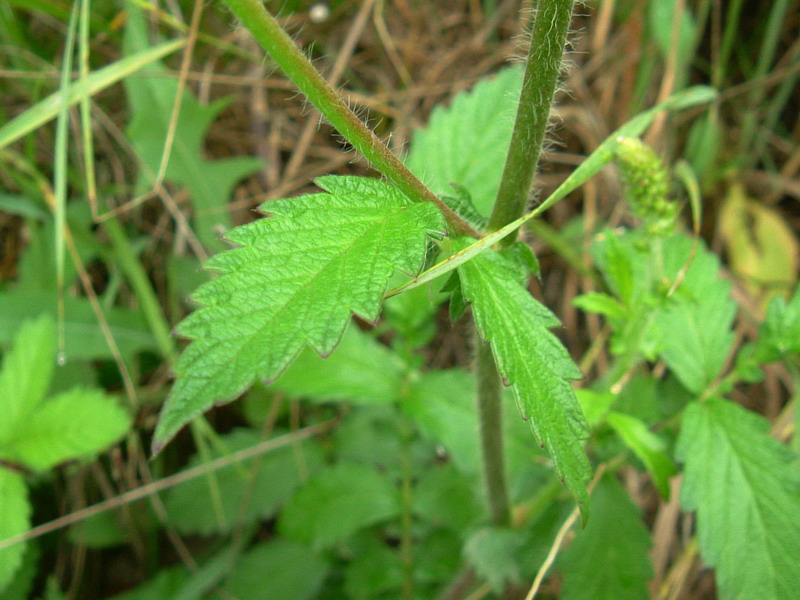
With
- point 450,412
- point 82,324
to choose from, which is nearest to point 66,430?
point 82,324

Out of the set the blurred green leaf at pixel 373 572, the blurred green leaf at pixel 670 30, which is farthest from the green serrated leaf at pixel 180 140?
the blurred green leaf at pixel 670 30

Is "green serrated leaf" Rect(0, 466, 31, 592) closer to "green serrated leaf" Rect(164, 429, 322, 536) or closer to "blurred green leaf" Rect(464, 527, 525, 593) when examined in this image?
"green serrated leaf" Rect(164, 429, 322, 536)

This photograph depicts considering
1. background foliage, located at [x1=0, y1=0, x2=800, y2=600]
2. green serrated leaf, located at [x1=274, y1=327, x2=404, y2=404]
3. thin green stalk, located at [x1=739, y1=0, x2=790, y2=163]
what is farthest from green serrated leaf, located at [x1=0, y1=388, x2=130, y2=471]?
thin green stalk, located at [x1=739, y1=0, x2=790, y2=163]

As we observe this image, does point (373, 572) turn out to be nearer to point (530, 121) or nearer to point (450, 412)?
point (450, 412)

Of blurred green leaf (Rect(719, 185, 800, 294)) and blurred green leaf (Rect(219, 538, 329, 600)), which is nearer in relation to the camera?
blurred green leaf (Rect(219, 538, 329, 600))

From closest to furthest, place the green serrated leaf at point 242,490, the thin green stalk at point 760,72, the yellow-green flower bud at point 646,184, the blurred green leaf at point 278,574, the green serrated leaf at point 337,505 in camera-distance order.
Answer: the yellow-green flower bud at point 646,184, the green serrated leaf at point 337,505, the blurred green leaf at point 278,574, the green serrated leaf at point 242,490, the thin green stalk at point 760,72

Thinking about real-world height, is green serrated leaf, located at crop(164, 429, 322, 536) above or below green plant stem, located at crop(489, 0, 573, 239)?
below

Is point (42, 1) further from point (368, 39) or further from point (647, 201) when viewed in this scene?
point (647, 201)

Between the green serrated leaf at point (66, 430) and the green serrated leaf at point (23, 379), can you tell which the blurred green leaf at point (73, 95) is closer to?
the green serrated leaf at point (23, 379)
